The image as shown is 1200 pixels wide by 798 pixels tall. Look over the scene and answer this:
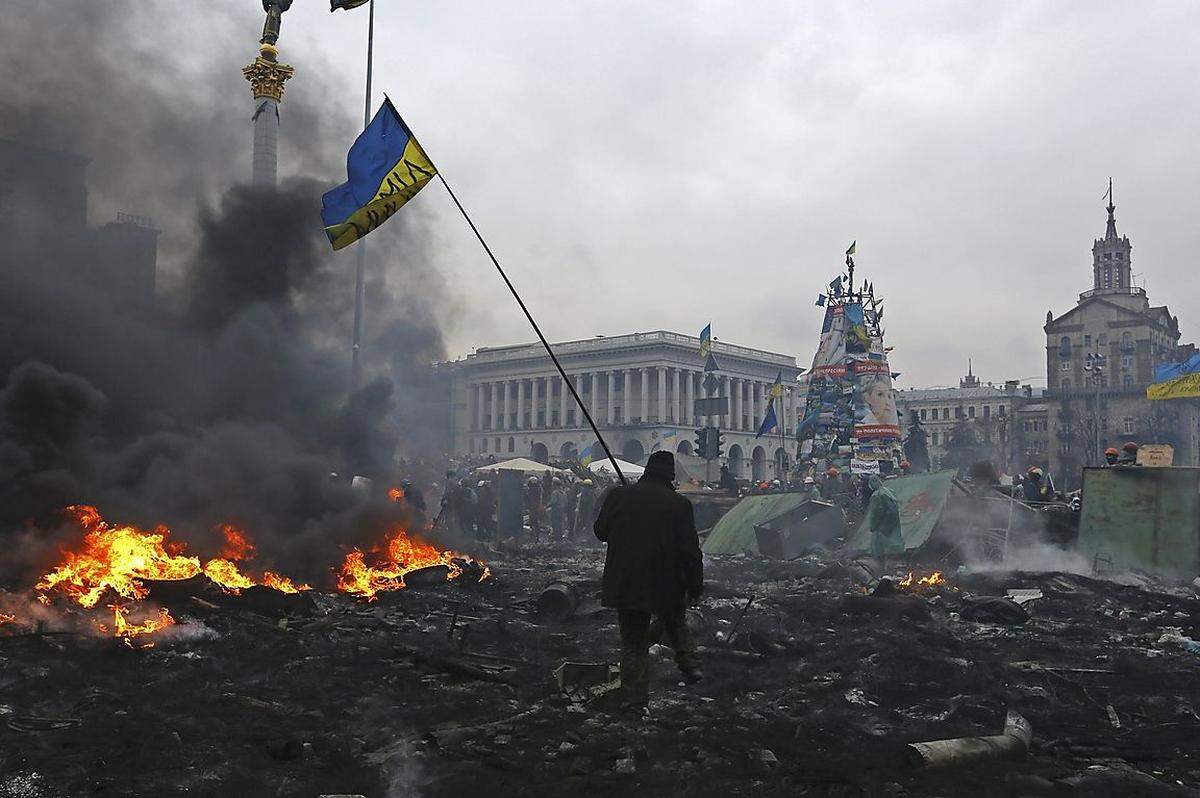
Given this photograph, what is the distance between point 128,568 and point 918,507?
1350 centimetres

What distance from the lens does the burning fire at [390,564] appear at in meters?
13.3

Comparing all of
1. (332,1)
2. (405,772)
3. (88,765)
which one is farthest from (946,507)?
(332,1)

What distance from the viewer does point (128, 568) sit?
11.0 metres

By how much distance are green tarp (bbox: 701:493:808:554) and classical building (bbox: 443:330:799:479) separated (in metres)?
67.0

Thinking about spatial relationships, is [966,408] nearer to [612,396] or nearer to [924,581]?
[612,396]

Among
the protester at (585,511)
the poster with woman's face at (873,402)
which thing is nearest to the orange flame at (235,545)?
the protester at (585,511)

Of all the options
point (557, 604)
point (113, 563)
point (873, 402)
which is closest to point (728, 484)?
point (873, 402)

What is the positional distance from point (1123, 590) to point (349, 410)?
15.5 meters

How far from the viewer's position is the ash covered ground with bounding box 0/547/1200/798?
17.3 feet

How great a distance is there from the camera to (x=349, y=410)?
20391 millimetres

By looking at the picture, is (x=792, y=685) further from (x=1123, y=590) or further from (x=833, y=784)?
(x=1123, y=590)

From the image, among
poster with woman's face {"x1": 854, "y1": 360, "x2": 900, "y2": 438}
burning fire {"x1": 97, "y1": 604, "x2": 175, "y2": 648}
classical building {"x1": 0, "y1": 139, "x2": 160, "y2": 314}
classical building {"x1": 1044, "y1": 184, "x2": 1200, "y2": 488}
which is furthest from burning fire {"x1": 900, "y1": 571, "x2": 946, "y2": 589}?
classical building {"x1": 1044, "y1": 184, "x2": 1200, "y2": 488}

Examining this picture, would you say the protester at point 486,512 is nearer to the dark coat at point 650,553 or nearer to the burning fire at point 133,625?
the burning fire at point 133,625

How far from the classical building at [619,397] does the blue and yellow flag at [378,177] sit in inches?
3018
